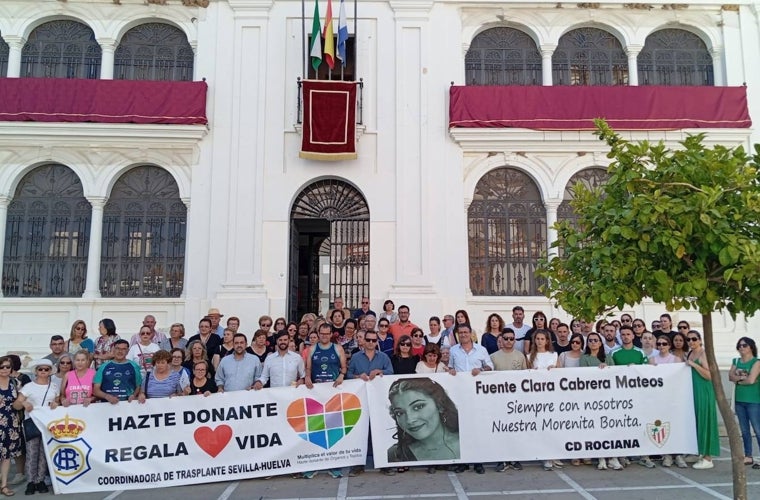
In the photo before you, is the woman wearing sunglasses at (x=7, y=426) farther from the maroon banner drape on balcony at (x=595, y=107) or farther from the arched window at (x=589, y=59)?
the arched window at (x=589, y=59)

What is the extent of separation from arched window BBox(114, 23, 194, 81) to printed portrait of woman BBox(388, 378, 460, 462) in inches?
403

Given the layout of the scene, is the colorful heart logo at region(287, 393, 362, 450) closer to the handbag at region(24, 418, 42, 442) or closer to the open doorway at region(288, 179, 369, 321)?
the handbag at region(24, 418, 42, 442)

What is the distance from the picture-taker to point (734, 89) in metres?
13.2

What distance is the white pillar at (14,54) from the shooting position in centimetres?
1329

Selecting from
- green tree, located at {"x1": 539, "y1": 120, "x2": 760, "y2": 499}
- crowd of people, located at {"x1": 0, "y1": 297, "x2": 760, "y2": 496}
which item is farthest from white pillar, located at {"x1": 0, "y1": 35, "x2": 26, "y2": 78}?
green tree, located at {"x1": 539, "y1": 120, "x2": 760, "y2": 499}

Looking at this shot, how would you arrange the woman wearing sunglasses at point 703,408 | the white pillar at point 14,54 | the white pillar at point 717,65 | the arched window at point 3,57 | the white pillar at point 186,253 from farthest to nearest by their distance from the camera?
the white pillar at point 717,65 < the arched window at point 3,57 < the white pillar at point 14,54 < the white pillar at point 186,253 < the woman wearing sunglasses at point 703,408

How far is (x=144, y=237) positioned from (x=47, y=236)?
224 cm

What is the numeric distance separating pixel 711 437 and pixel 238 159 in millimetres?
10740

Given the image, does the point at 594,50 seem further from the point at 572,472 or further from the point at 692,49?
the point at 572,472

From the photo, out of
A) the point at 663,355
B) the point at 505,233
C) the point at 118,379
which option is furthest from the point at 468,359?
the point at 505,233

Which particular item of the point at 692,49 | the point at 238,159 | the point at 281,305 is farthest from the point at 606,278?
the point at 692,49

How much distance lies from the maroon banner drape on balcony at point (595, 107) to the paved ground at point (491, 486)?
8214mm

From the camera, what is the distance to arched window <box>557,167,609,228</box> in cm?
1345

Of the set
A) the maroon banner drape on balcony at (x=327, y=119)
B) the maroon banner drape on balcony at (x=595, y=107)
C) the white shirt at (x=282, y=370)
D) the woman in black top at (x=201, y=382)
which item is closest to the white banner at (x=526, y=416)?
the white shirt at (x=282, y=370)
